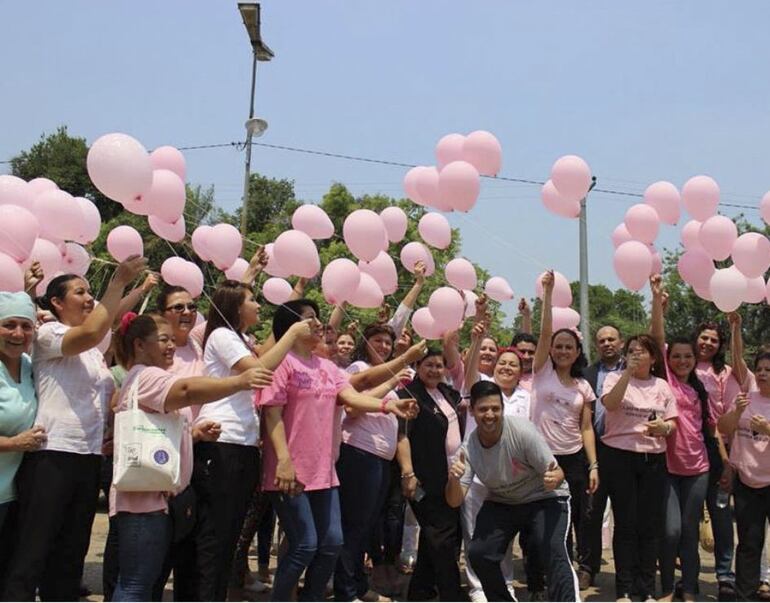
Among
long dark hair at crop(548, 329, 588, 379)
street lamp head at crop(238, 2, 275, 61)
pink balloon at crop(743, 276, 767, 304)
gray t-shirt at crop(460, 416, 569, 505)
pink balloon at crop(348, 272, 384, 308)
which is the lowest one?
gray t-shirt at crop(460, 416, 569, 505)

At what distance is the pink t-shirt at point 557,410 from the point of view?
20.1 feet

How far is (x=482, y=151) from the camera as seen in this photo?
6.58 meters

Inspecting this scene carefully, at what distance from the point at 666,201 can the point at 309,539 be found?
383 centimetres

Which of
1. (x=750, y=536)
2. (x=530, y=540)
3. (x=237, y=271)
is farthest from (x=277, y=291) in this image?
(x=750, y=536)

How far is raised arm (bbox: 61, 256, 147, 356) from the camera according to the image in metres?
4.04

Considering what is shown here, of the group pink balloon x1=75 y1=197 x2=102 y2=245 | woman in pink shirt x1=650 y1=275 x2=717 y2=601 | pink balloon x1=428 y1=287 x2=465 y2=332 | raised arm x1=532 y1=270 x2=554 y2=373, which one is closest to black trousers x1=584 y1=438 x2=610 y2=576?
woman in pink shirt x1=650 y1=275 x2=717 y2=601

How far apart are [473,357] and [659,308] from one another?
1368 millimetres

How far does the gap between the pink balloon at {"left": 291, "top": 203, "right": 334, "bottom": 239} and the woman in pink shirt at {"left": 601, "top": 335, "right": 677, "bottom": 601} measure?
2.38m

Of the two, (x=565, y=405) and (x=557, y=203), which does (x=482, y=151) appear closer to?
(x=557, y=203)

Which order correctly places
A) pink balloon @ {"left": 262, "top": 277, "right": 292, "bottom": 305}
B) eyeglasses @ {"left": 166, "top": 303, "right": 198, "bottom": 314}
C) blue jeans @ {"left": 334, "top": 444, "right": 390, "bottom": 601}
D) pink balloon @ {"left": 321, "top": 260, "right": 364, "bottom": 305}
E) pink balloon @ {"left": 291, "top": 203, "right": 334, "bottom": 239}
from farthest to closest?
pink balloon @ {"left": 262, "top": 277, "right": 292, "bottom": 305} < pink balloon @ {"left": 291, "top": 203, "right": 334, "bottom": 239} < pink balloon @ {"left": 321, "top": 260, "right": 364, "bottom": 305} < blue jeans @ {"left": 334, "top": 444, "right": 390, "bottom": 601} < eyeglasses @ {"left": 166, "top": 303, "right": 198, "bottom": 314}

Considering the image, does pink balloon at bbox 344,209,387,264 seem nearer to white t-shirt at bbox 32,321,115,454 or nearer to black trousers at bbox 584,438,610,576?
black trousers at bbox 584,438,610,576

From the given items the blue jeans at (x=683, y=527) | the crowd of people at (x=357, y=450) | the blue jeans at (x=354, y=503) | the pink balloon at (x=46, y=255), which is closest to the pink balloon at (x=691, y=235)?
the crowd of people at (x=357, y=450)

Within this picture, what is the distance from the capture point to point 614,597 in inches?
247

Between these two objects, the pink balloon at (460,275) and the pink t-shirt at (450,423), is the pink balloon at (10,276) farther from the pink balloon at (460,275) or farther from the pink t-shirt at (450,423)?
the pink balloon at (460,275)
